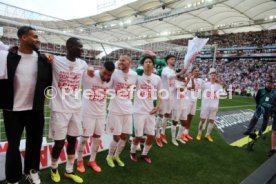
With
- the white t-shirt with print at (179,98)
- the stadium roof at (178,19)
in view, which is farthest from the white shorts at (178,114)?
the stadium roof at (178,19)

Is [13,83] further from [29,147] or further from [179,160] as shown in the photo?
[179,160]

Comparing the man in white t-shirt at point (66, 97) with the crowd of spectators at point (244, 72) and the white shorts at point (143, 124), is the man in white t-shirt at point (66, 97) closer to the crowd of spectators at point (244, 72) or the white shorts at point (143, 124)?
the white shorts at point (143, 124)

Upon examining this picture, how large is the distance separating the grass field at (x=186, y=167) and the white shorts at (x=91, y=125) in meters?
0.71

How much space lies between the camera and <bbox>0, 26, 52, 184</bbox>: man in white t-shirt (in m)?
2.91

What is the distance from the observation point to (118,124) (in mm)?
4289

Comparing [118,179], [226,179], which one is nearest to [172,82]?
[226,179]

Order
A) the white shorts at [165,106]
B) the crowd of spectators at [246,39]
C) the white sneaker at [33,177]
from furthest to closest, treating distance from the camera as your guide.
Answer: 1. the crowd of spectators at [246,39]
2. the white shorts at [165,106]
3. the white sneaker at [33,177]

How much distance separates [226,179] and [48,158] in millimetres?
3216

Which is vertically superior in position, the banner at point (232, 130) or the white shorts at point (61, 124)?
the white shorts at point (61, 124)

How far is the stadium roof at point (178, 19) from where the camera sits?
27297 mm

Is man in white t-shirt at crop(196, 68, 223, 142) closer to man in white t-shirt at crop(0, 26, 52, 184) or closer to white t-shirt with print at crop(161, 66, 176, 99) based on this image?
white t-shirt with print at crop(161, 66, 176, 99)

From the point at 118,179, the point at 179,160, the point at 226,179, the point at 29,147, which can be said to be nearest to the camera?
the point at 29,147

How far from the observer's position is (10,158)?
297 cm

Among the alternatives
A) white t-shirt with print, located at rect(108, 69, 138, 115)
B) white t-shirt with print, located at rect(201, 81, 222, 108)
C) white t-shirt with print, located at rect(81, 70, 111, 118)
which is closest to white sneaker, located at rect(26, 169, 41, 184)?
white t-shirt with print, located at rect(81, 70, 111, 118)
